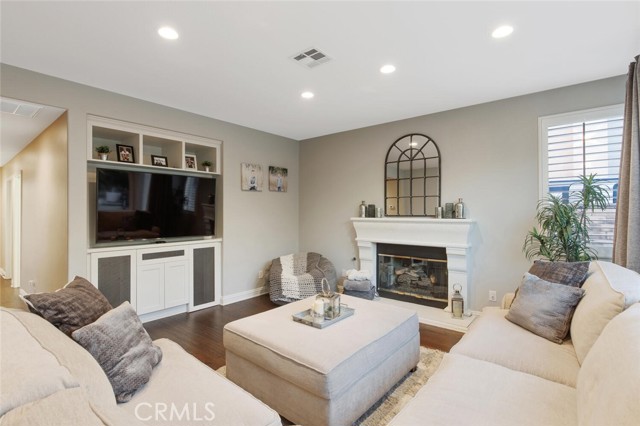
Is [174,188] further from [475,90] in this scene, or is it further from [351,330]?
[475,90]

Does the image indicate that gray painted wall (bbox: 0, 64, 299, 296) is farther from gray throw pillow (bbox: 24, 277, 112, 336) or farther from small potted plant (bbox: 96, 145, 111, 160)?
gray throw pillow (bbox: 24, 277, 112, 336)

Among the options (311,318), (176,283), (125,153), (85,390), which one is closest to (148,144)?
(125,153)

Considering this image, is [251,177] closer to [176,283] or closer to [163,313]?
[176,283]

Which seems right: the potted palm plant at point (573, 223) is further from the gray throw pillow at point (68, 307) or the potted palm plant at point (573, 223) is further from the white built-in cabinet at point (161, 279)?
the white built-in cabinet at point (161, 279)

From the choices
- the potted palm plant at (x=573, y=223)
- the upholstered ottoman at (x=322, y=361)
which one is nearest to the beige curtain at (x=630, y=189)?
the potted palm plant at (x=573, y=223)

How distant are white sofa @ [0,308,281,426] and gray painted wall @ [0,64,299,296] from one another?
2.25 m

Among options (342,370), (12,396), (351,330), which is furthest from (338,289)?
(12,396)

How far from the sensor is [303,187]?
219 inches

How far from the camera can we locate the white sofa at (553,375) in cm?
102

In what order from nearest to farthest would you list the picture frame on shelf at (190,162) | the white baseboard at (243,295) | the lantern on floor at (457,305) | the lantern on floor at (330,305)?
the lantern on floor at (330,305) < the lantern on floor at (457,305) < the picture frame on shelf at (190,162) < the white baseboard at (243,295)

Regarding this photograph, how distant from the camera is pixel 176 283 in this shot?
3922 mm

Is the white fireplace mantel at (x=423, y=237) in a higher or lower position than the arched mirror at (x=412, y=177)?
lower

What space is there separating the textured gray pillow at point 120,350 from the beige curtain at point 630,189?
3523 millimetres

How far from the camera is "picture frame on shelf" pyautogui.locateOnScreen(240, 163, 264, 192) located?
15.3 feet
